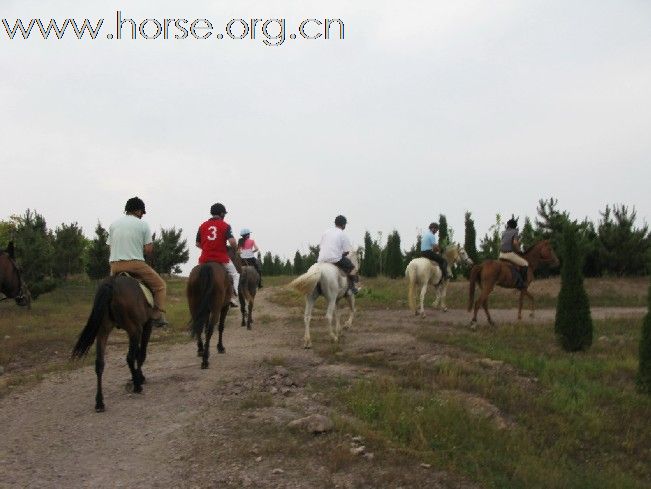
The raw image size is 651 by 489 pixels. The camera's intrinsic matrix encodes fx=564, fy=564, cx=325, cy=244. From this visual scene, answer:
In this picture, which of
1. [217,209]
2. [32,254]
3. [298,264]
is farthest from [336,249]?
[298,264]

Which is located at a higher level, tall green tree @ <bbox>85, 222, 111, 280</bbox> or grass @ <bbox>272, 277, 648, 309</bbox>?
tall green tree @ <bbox>85, 222, 111, 280</bbox>

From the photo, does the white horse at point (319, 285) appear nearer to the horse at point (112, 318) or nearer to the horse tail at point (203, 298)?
the horse tail at point (203, 298)

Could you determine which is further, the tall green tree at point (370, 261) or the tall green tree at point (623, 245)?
the tall green tree at point (370, 261)

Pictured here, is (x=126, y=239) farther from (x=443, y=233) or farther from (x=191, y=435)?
(x=443, y=233)

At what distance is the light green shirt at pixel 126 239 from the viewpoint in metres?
8.86

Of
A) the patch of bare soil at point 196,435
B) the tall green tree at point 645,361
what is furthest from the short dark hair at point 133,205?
the tall green tree at point 645,361

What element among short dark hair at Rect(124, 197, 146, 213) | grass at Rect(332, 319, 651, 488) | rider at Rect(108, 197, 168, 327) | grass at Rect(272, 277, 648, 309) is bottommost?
grass at Rect(332, 319, 651, 488)

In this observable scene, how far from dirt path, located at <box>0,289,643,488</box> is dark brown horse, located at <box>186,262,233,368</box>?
735mm

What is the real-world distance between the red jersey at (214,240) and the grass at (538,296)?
12913mm

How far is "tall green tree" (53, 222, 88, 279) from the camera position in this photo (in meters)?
35.3

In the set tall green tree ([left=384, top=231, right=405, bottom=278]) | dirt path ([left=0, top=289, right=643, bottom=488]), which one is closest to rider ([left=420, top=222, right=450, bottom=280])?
dirt path ([left=0, top=289, right=643, bottom=488])

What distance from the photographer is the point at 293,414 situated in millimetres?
7789

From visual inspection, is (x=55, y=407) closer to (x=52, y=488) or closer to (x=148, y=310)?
(x=148, y=310)

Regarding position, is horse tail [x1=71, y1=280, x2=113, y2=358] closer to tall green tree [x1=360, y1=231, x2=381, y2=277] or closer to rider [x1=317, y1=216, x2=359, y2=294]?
rider [x1=317, y1=216, x2=359, y2=294]
